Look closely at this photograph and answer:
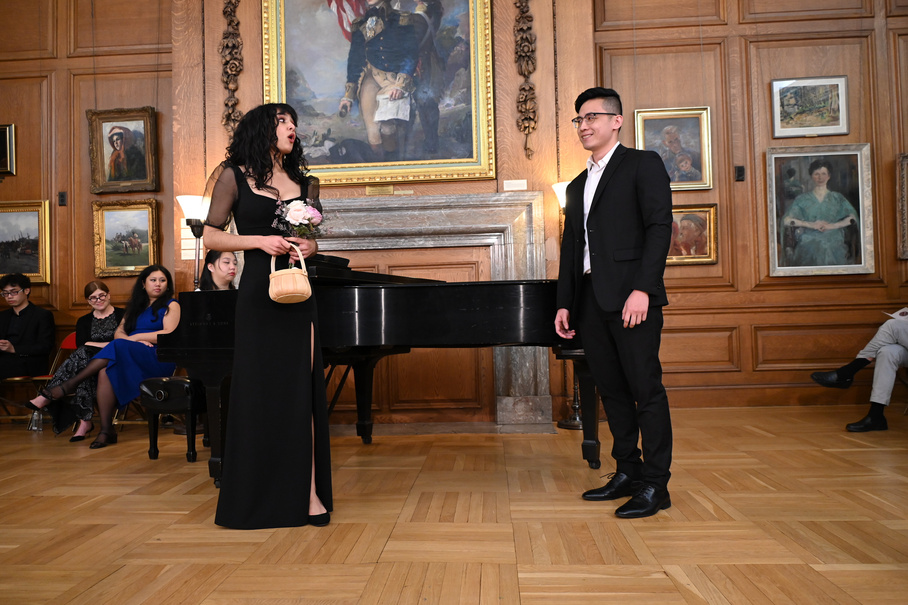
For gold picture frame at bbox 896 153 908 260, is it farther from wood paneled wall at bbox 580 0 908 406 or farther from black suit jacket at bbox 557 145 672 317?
black suit jacket at bbox 557 145 672 317

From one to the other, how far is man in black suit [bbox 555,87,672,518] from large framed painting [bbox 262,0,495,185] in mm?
2481

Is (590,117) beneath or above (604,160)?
above

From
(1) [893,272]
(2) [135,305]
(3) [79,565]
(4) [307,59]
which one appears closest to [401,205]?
(4) [307,59]

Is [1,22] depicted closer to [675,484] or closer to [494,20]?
[494,20]

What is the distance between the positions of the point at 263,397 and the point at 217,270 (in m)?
2.32

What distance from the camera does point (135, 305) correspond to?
5176mm

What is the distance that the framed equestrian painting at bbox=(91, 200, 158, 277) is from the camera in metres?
6.19

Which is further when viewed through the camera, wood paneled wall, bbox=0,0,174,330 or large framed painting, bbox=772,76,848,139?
wood paneled wall, bbox=0,0,174,330

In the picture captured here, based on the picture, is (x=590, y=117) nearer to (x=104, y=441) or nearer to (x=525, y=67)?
(x=525, y=67)

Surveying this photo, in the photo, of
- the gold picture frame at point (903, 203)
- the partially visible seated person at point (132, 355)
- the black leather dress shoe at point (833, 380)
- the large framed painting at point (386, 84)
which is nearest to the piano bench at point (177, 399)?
the partially visible seated person at point (132, 355)

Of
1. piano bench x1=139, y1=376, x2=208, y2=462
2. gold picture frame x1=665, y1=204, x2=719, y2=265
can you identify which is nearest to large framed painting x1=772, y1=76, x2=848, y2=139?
gold picture frame x1=665, y1=204, x2=719, y2=265

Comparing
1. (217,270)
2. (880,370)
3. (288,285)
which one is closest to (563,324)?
(288,285)

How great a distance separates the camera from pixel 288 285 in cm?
→ 246

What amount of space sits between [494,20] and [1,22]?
448 cm
